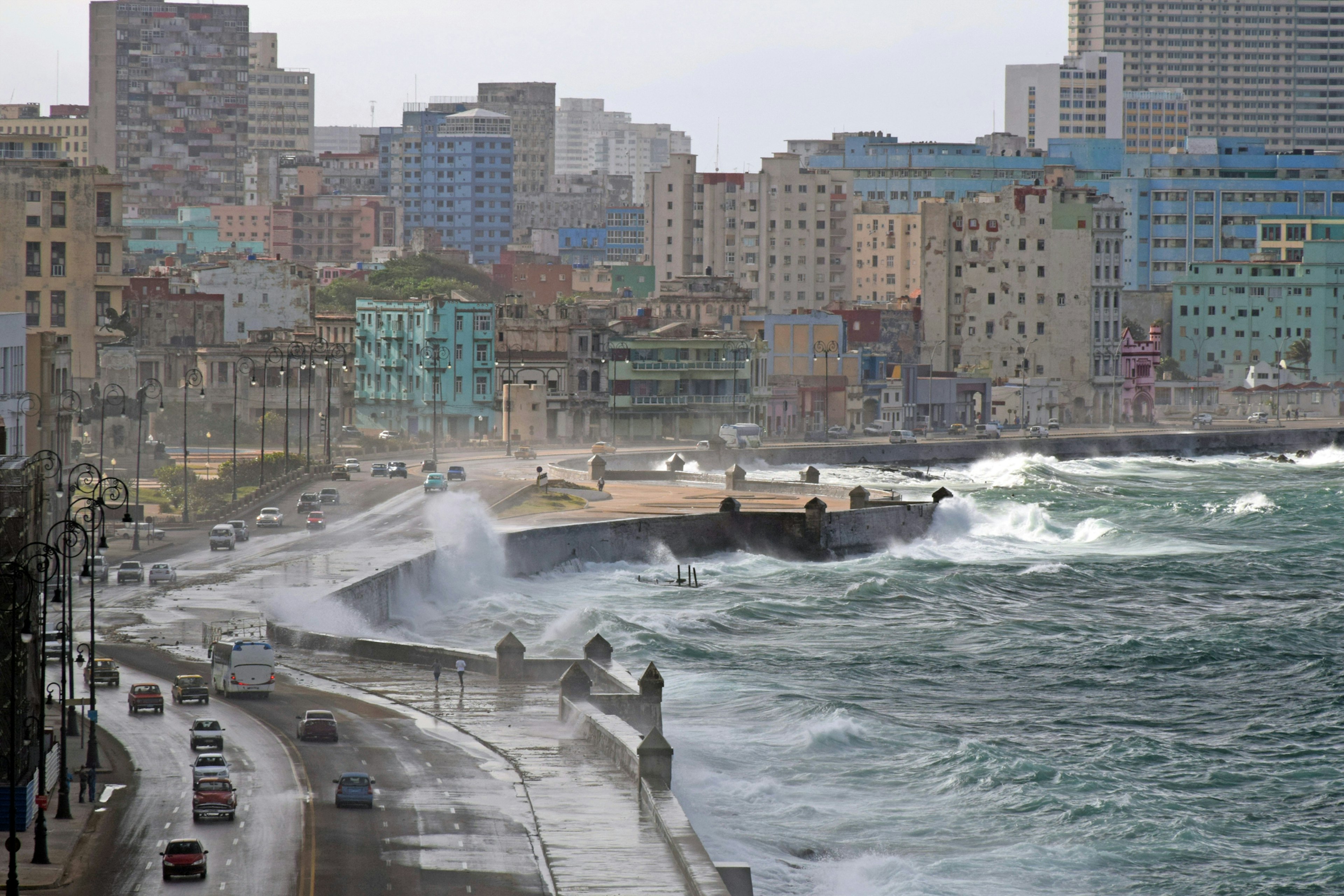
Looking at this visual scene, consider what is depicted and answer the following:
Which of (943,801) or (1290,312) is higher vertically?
(1290,312)

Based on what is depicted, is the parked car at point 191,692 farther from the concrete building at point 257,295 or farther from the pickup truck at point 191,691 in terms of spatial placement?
the concrete building at point 257,295

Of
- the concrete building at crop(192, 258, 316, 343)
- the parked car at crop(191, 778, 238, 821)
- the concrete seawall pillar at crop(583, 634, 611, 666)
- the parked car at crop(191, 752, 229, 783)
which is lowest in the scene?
the parked car at crop(191, 778, 238, 821)

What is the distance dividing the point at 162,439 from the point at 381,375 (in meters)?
18.0

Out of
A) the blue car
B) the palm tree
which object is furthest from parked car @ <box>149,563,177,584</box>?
the palm tree

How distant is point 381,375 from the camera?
449ft

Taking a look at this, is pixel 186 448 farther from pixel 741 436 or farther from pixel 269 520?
pixel 741 436

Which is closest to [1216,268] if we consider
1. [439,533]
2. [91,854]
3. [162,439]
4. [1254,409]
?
[1254,409]

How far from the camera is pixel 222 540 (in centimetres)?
7562

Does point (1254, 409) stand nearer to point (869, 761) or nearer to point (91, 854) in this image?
point (869, 761)

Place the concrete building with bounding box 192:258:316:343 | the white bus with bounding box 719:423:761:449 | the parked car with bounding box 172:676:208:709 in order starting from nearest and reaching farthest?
the parked car with bounding box 172:676:208:709
the white bus with bounding box 719:423:761:449
the concrete building with bounding box 192:258:316:343

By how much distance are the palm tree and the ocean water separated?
96267 mm

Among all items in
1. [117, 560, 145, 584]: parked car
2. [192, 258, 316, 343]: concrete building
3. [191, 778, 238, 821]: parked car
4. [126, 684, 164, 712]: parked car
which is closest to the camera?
[191, 778, 238, 821]: parked car

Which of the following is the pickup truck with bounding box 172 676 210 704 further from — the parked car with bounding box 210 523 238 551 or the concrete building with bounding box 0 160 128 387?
the concrete building with bounding box 0 160 128 387

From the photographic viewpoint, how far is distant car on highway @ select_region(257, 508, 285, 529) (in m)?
82.8
